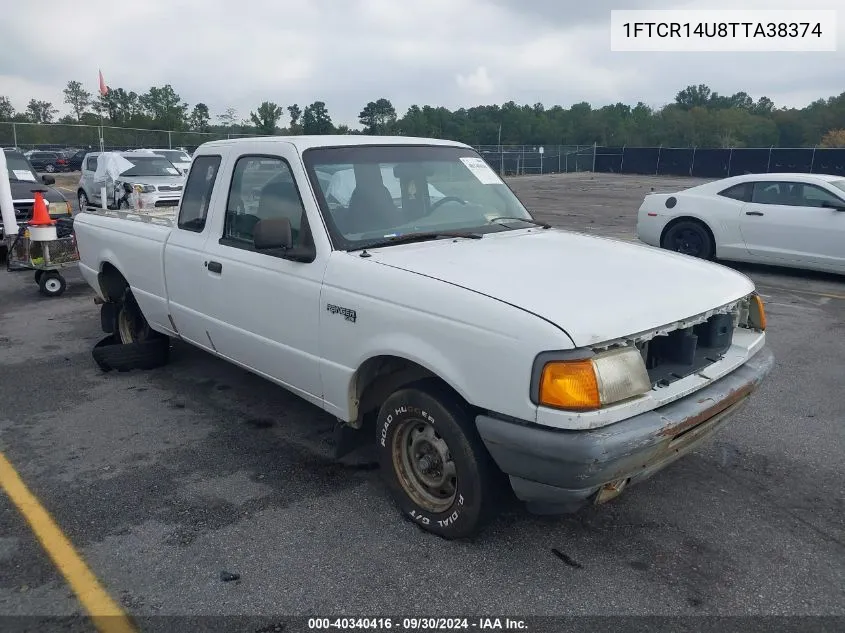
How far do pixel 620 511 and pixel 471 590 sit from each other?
1048mm

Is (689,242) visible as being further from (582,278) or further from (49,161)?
(49,161)

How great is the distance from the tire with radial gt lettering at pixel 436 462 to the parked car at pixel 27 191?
945 centimetres

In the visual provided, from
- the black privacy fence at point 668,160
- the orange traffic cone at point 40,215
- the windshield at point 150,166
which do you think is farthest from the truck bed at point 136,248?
the black privacy fence at point 668,160

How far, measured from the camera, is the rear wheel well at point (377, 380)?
331cm

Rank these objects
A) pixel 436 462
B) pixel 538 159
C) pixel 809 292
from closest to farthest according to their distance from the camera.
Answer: pixel 436 462
pixel 809 292
pixel 538 159

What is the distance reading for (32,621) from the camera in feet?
8.93

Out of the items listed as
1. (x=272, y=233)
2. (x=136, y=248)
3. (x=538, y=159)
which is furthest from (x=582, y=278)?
(x=538, y=159)

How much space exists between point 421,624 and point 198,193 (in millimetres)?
3203

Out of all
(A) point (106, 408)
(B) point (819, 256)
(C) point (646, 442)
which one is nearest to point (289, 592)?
(C) point (646, 442)

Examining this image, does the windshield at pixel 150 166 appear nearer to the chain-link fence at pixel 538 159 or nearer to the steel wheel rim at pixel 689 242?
the steel wheel rim at pixel 689 242

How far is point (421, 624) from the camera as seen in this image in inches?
107

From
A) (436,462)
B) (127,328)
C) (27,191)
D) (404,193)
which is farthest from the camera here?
(27,191)

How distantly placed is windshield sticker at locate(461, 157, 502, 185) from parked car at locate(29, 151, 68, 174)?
1452 inches

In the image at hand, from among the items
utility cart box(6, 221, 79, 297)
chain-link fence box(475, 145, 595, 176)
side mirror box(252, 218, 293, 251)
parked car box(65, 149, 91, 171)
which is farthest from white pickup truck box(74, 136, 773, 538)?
chain-link fence box(475, 145, 595, 176)
